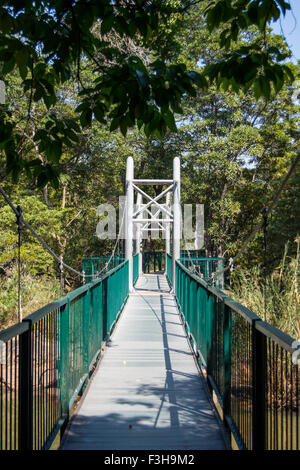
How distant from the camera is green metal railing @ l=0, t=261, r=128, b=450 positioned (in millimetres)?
2297

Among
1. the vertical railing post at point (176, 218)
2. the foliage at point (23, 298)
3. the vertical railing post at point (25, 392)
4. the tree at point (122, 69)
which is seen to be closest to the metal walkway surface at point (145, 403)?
the vertical railing post at point (25, 392)

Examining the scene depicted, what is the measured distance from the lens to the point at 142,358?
5.98 meters

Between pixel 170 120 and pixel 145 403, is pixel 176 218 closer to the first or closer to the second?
pixel 145 403

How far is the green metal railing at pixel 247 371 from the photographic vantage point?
2.15 meters

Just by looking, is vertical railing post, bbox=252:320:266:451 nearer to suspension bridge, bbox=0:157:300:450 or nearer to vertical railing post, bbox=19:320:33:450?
suspension bridge, bbox=0:157:300:450

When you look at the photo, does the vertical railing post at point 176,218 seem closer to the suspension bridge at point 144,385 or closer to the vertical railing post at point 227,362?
the suspension bridge at point 144,385

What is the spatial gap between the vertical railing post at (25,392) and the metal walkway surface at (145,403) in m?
1.00

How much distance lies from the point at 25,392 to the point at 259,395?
1193 mm

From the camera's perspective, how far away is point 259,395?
7.80ft

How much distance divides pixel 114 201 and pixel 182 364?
18.6 meters

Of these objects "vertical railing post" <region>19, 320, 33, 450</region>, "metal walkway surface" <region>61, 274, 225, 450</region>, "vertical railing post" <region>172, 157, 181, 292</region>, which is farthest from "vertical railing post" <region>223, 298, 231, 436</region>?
"vertical railing post" <region>172, 157, 181, 292</region>

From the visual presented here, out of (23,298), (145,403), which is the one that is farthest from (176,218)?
(145,403)

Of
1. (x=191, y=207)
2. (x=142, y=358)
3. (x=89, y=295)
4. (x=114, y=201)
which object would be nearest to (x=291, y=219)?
(x=191, y=207)

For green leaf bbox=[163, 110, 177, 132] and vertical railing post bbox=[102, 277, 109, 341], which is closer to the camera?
green leaf bbox=[163, 110, 177, 132]
